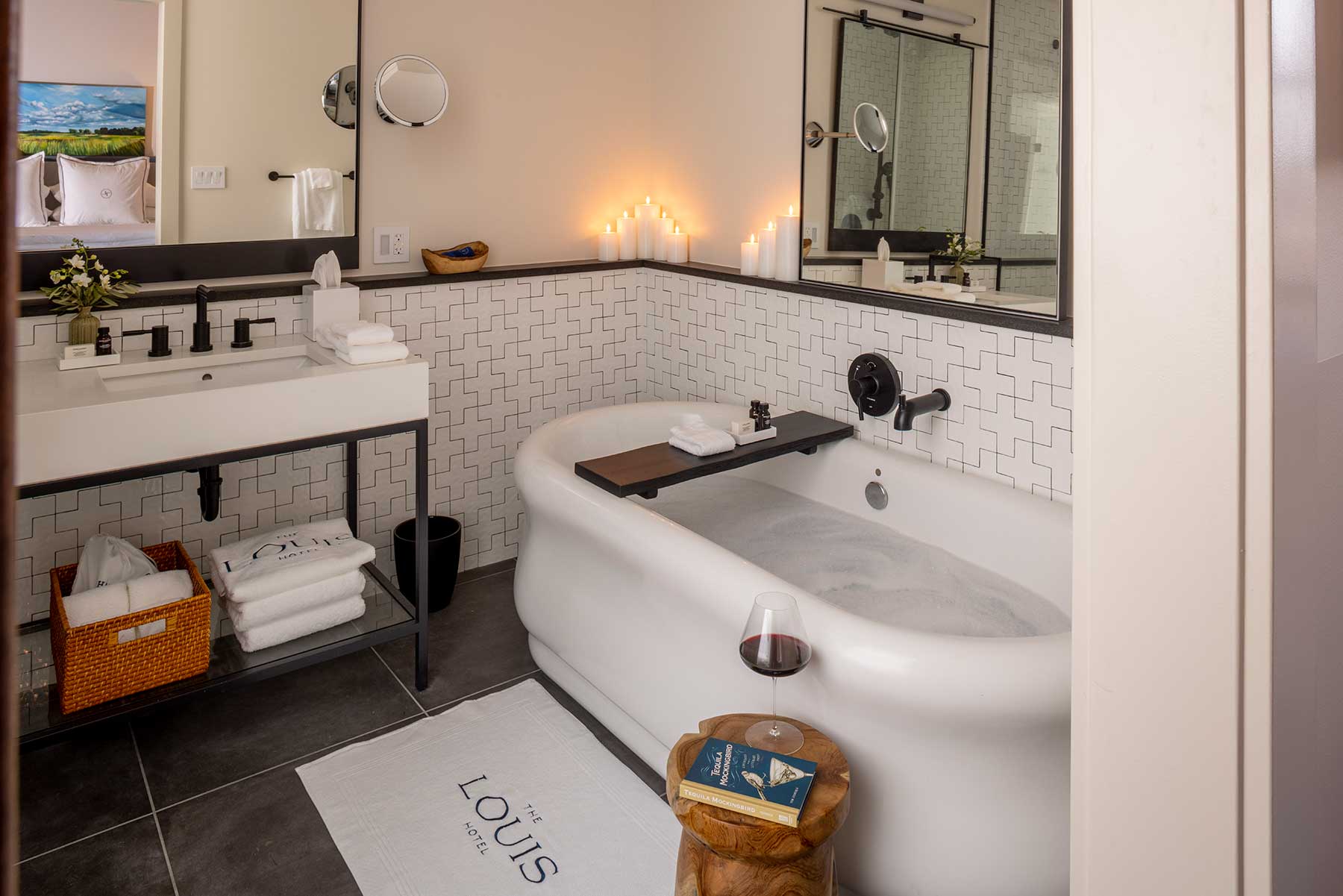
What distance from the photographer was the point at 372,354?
2801 mm

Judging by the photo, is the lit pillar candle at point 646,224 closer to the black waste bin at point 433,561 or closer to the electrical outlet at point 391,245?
the electrical outlet at point 391,245

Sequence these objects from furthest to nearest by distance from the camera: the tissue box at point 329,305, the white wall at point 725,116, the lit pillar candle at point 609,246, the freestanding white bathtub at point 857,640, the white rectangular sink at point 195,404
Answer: the lit pillar candle at point 609,246 < the white wall at point 725,116 < the tissue box at point 329,305 < the white rectangular sink at point 195,404 < the freestanding white bathtub at point 857,640

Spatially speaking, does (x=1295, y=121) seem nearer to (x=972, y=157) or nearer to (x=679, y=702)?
(x=679, y=702)

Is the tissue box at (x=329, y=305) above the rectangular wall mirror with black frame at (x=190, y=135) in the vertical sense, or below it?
below

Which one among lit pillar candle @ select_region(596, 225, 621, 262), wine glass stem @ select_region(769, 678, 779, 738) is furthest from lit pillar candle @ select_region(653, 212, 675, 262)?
wine glass stem @ select_region(769, 678, 779, 738)

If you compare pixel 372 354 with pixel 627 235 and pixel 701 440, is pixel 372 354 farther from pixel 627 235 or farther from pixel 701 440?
pixel 627 235

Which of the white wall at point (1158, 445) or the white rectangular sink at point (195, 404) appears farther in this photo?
the white rectangular sink at point (195, 404)

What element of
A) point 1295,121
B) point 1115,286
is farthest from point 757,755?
point 1295,121

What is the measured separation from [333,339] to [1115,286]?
2570mm

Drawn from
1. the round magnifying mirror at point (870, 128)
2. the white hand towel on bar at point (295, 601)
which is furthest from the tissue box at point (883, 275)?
the white hand towel on bar at point (295, 601)

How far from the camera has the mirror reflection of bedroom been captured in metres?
2.64

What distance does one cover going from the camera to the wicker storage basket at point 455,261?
11.4 ft

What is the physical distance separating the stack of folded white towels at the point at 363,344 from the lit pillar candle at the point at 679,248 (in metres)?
1.46

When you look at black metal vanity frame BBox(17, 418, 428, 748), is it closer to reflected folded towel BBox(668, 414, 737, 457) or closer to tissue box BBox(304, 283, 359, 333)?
tissue box BBox(304, 283, 359, 333)
